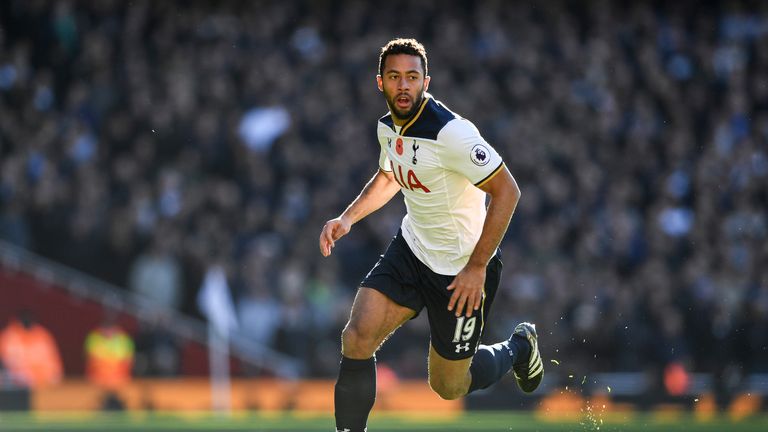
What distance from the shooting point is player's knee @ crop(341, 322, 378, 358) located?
7906mm

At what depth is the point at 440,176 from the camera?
7.88m

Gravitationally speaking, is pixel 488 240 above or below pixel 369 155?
below

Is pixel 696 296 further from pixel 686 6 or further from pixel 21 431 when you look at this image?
pixel 21 431

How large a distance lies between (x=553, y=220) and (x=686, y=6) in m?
6.76

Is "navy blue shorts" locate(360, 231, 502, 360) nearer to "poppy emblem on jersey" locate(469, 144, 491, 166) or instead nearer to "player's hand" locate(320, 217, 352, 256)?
"player's hand" locate(320, 217, 352, 256)

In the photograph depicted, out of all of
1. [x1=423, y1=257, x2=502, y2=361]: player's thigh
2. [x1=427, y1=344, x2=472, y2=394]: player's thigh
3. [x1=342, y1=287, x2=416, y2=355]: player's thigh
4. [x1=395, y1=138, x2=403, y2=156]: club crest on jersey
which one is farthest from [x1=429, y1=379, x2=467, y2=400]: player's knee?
[x1=395, y1=138, x2=403, y2=156]: club crest on jersey

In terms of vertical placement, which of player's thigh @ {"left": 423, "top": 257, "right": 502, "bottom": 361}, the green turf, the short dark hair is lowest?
player's thigh @ {"left": 423, "top": 257, "right": 502, "bottom": 361}

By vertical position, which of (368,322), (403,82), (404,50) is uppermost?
(404,50)

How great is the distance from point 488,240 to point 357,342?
1.00 m

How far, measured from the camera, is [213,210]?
61.9ft

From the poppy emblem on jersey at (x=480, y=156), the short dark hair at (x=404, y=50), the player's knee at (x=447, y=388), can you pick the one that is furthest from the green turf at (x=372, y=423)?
the short dark hair at (x=404, y=50)

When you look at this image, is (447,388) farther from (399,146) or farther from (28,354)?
(28,354)

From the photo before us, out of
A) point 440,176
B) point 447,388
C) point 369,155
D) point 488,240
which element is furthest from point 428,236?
point 369,155

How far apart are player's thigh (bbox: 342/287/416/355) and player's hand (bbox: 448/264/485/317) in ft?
1.85
